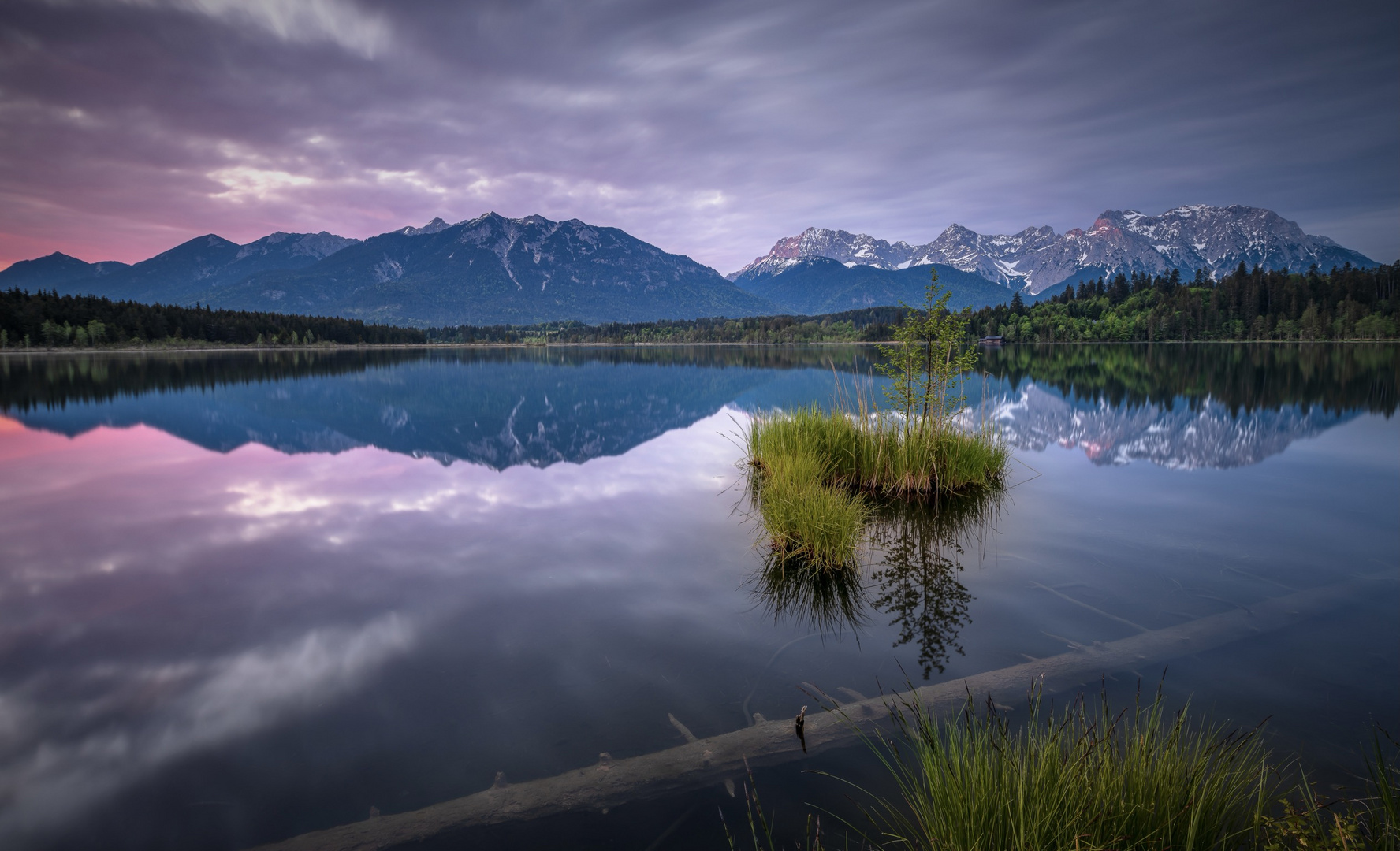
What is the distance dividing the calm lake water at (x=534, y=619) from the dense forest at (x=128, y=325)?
14348 cm

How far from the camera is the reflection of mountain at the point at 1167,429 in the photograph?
19.0 metres

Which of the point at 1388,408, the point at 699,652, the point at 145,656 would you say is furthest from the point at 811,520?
the point at 1388,408

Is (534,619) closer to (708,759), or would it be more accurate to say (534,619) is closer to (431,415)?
(708,759)

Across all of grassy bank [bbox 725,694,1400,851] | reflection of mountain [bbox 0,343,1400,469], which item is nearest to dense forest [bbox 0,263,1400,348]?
reflection of mountain [bbox 0,343,1400,469]

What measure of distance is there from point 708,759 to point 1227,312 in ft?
628

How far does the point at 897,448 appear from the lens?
550 inches

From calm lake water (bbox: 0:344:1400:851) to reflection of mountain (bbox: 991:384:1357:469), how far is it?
16.2 inches

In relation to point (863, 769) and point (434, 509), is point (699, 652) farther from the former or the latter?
point (434, 509)

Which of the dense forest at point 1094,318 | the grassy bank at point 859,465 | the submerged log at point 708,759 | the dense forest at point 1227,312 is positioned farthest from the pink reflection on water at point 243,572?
the dense forest at point 1227,312

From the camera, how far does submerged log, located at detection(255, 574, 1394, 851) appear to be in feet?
14.1

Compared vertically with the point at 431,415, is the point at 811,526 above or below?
above

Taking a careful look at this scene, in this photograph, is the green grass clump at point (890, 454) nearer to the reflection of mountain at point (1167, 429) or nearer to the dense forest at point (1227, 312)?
the reflection of mountain at point (1167, 429)

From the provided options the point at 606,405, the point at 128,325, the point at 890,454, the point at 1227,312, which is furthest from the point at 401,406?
the point at 1227,312

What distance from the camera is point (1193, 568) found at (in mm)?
9336
